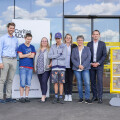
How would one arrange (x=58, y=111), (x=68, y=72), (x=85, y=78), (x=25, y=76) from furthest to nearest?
(x=68, y=72) → (x=25, y=76) → (x=85, y=78) → (x=58, y=111)

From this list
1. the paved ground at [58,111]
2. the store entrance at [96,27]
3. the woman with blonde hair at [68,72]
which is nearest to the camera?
the paved ground at [58,111]

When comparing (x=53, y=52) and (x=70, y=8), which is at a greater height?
(x=70, y=8)

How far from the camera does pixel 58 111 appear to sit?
4426mm

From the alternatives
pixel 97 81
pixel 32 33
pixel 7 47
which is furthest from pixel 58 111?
pixel 32 33

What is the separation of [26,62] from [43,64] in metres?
0.42

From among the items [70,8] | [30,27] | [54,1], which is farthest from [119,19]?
[30,27]

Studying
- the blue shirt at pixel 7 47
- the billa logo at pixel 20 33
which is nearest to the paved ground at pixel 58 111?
the blue shirt at pixel 7 47

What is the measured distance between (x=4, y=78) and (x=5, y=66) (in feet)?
0.97

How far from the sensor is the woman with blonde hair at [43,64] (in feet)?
17.5

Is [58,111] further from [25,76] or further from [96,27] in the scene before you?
[96,27]

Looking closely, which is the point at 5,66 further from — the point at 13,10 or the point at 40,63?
the point at 13,10

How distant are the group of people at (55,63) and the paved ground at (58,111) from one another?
304 millimetres

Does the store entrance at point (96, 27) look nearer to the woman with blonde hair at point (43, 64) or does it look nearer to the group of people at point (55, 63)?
the group of people at point (55, 63)

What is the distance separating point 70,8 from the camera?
7.45 m
